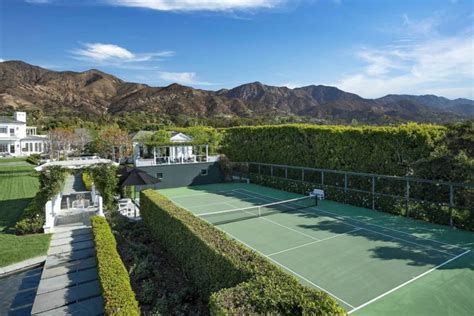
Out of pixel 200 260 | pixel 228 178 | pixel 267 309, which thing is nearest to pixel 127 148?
pixel 228 178

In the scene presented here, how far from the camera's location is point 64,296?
623cm

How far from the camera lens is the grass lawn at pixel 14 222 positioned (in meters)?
8.88

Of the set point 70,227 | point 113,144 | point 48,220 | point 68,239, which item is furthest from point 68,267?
point 113,144

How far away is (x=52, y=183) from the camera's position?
467 inches

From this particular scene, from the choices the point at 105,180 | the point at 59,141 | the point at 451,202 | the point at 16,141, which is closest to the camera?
the point at 451,202

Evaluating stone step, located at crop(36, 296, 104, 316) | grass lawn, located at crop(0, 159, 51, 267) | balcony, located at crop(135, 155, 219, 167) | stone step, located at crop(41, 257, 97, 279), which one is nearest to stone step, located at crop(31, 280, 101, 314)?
stone step, located at crop(36, 296, 104, 316)

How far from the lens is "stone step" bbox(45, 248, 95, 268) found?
8.05 metres

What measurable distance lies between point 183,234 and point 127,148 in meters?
36.7

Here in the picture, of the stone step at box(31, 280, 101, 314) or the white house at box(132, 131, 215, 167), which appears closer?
the stone step at box(31, 280, 101, 314)

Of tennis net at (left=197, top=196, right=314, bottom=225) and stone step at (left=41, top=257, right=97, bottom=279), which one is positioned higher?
tennis net at (left=197, top=196, right=314, bottom=225)

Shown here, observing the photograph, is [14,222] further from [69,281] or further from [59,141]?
[59,141]

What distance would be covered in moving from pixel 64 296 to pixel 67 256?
2.59 meters

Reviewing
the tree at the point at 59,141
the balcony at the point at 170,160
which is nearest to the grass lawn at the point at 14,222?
the balcony at the point at 170,160

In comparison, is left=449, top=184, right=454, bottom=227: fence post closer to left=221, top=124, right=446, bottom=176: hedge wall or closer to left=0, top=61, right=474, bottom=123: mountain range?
left=221, top=124, right=446, bottom=176: hedge wall
